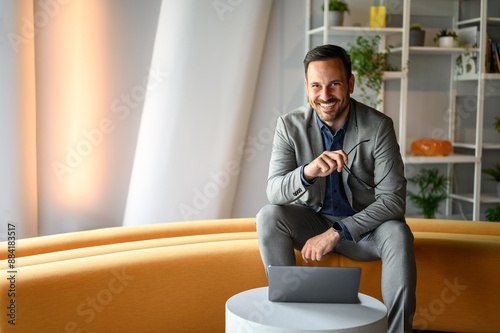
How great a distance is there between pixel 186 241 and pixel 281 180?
61cm

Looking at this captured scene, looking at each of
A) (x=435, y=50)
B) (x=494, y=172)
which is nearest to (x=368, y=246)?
(x=435, y=50)

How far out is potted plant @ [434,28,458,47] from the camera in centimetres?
434

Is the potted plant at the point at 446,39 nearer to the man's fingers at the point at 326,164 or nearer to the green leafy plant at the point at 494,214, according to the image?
the green leafy plant at the point at 494,214

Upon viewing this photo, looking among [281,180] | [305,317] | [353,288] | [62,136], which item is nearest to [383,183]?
[281,180]

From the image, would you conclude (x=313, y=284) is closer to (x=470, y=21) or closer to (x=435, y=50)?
(x=435, y=50)

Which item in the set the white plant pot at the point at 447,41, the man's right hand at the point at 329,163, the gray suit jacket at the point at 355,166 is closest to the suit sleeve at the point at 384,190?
the gray suit jacket at the point at 355,166

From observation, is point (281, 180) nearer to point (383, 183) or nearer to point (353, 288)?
point (383, 183)

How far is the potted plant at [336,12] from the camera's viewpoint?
4051mm

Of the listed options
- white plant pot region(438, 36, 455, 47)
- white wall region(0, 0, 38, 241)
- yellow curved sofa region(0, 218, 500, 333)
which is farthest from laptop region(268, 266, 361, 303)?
white plant pot region(438, 36, 455, 47)

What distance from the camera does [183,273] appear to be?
2.23 m

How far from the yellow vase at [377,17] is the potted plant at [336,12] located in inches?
8.4

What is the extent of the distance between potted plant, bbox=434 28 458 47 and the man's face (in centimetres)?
244

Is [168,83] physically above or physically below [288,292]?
above

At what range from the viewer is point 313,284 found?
174 centimetres
